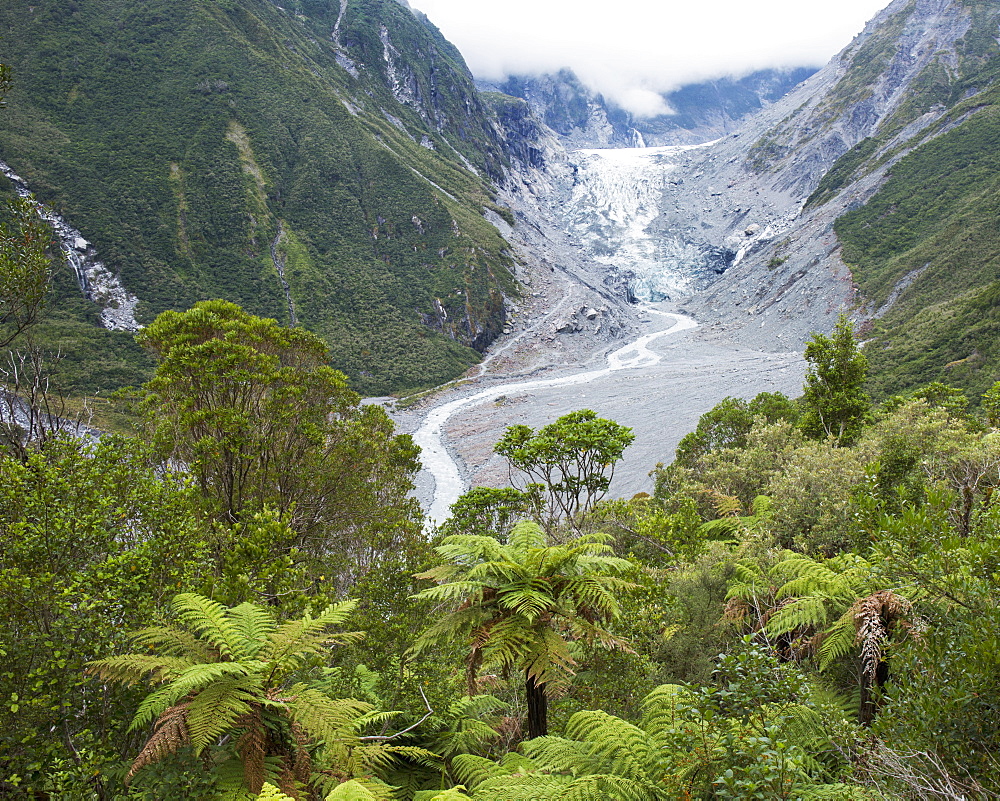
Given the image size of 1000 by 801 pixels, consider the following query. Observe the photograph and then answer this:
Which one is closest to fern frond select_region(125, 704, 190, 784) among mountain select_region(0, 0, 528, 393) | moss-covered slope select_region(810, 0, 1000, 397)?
moss-covered slope select_region(810, 0, 1000, 397)

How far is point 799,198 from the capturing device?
422ft

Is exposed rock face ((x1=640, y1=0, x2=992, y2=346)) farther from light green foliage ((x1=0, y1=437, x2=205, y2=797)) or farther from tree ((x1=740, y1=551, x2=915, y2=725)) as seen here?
light green foliage ((x1=0, y1=437, x2=205, y2=797))

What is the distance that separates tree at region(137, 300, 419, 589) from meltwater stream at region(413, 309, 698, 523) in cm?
334

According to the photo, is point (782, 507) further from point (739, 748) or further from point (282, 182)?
point (282, 182)

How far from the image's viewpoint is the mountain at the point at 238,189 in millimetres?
65000

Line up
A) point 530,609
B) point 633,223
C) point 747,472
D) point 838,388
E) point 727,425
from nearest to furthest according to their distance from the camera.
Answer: point 530,609 → point 747,472 → point 838,388 → point 727,425 → point 633,223

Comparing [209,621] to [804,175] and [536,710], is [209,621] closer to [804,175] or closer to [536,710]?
[536,710]

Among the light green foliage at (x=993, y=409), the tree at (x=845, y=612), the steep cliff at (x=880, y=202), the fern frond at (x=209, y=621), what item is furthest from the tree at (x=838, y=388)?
the fern frond at (x=209, y=621)

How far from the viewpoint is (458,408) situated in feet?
182

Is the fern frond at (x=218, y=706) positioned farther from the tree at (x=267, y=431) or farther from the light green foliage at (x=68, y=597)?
the tree at (x=267, y=431)

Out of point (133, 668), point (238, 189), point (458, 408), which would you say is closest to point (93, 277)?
point (238, 189)

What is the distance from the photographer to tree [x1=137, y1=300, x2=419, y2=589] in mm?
10719

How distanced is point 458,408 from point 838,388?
41275 millimetres

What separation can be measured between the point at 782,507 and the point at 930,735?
28.2ft
